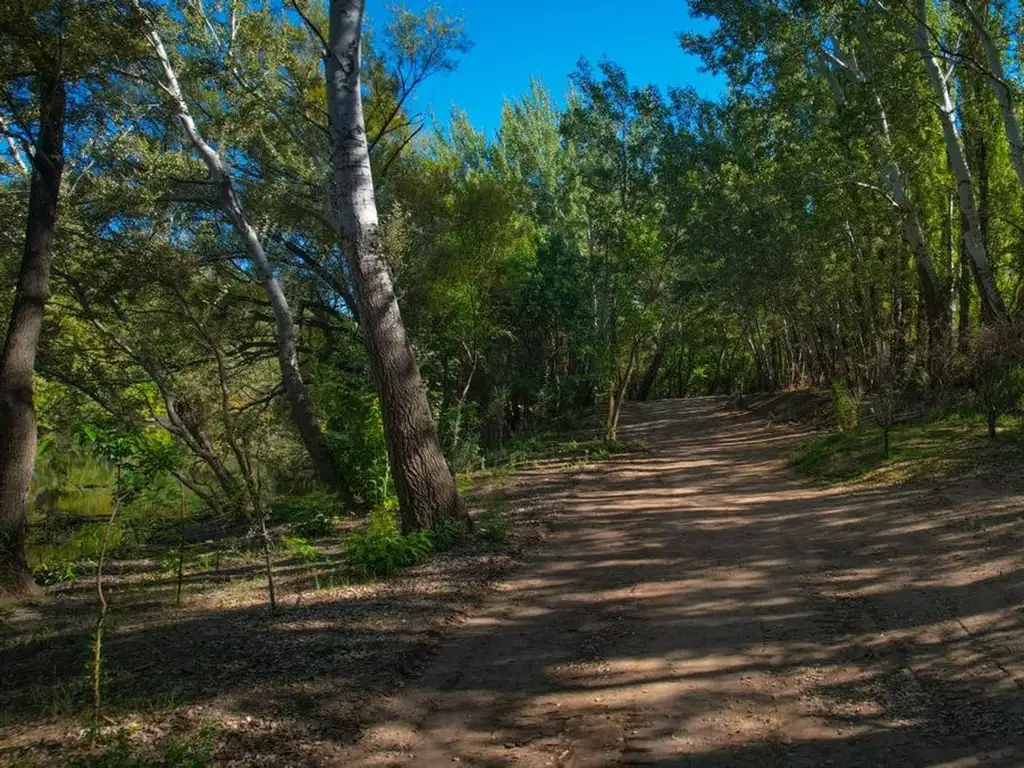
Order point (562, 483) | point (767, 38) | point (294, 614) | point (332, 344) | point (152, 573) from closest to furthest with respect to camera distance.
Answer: point (294, 614) → point (152, 573) → point (562, 483) → point (767, 38) → point (332, 344)

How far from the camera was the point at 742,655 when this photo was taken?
4.70m

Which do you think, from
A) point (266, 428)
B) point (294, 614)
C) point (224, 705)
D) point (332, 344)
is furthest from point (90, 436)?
point (332, 344)

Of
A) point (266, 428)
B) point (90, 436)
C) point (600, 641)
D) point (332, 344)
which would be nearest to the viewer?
point (90, 436)

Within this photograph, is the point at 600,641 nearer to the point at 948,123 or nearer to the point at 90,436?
the point at 90,436

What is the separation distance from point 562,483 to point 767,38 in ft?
33.1

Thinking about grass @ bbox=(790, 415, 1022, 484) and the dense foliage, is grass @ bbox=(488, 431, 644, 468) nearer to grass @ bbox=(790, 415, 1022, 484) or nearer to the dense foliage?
the dense foliage

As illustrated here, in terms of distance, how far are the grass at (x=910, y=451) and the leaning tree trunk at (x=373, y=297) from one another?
6.75 meters

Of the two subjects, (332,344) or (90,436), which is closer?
(90,436)

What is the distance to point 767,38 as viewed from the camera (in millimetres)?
15445

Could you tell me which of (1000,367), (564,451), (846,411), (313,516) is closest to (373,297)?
(313,516)

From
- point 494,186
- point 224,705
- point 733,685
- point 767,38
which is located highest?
point 767,38

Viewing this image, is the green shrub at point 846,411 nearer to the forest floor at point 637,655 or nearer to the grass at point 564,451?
the grass at point 564,451

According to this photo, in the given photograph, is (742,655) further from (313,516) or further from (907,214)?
(907,214)

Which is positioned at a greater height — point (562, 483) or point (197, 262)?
point (197, 262)
